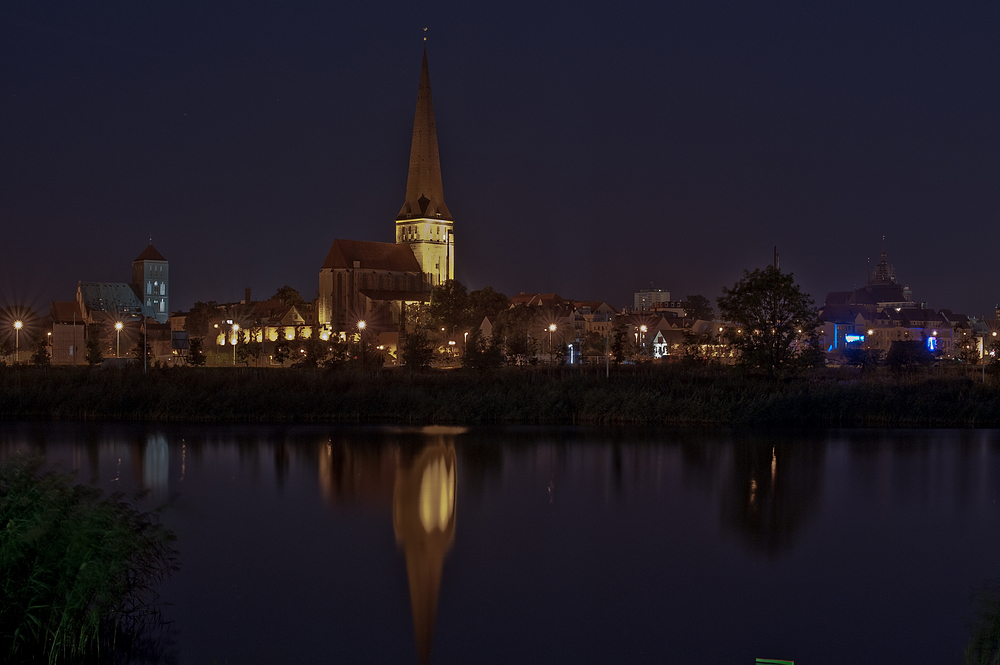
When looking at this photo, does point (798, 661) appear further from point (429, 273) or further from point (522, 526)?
point (429, 273)

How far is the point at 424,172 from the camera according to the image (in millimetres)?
132875

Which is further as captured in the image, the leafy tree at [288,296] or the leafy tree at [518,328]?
the leafy tree at [288,296]

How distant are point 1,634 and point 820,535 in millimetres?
12409

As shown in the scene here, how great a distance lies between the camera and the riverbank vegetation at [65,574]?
9.52 m

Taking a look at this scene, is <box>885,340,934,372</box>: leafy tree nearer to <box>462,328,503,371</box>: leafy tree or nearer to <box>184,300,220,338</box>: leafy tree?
<box>462,328,503,371</box>: leafy tree

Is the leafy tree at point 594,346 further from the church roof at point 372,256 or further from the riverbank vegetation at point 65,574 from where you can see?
the riverbank vegetation at point 65,574

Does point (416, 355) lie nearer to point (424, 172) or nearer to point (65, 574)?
point (65, 574)

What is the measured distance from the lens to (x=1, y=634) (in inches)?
370

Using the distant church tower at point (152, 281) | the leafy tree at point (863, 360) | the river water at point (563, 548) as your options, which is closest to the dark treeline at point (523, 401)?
the river water at point (563, 548)

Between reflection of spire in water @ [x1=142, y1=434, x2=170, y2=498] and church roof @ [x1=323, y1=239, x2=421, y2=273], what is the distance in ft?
307

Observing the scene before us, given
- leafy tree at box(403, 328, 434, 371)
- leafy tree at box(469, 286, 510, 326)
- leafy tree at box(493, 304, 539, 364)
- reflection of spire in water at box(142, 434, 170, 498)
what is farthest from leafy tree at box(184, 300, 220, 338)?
reflection of spire in water at box(142, 434, 170, 498)

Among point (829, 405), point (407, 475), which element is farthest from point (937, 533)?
point (829, 405)

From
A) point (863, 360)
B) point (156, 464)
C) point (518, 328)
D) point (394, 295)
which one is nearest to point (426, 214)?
point (394, 295)

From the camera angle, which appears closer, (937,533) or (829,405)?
(937,533)
